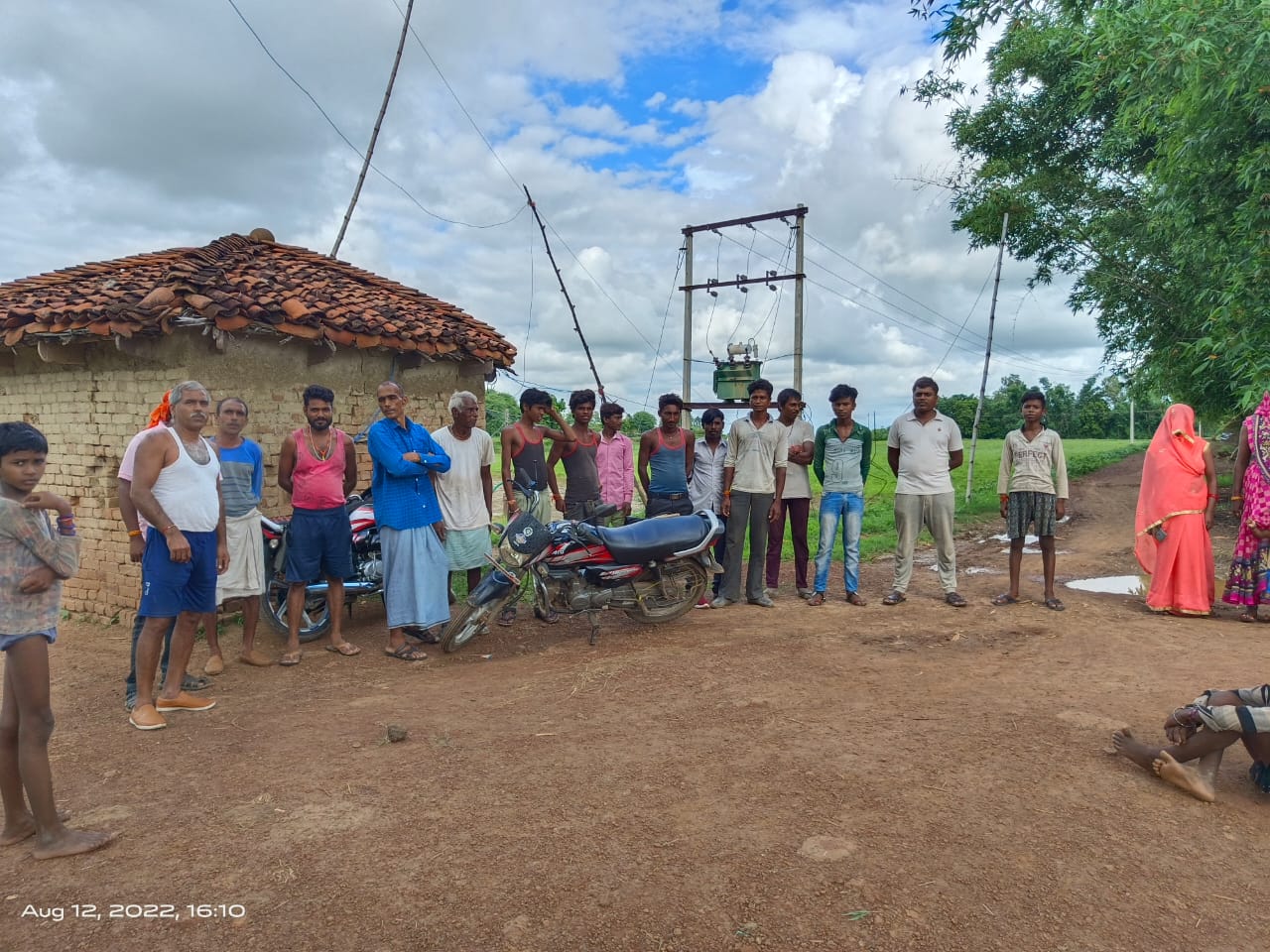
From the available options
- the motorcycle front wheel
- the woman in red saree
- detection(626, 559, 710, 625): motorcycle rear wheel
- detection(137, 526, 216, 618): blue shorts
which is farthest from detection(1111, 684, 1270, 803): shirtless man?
the motorcycle front wheel

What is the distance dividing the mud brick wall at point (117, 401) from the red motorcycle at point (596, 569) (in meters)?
2.33

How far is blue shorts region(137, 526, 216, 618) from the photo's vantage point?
3.89 meters

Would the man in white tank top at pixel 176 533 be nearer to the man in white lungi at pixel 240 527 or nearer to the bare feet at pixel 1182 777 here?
the man in white lungi at pixel 240 527

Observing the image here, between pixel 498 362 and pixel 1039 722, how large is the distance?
6.09 meters

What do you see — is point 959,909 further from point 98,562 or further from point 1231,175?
point 1231,175

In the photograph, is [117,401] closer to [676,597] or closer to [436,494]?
[436,494]

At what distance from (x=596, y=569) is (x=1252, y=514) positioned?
491cm

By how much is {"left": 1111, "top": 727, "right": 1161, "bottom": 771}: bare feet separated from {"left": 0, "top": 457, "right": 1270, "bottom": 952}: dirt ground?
9cm

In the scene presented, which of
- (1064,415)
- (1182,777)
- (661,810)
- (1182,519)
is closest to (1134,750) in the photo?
(1182,777)

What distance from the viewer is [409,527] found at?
17.3 ft

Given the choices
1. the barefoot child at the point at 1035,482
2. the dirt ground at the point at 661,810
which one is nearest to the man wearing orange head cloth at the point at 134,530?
the dirt ground at the point at 661,810

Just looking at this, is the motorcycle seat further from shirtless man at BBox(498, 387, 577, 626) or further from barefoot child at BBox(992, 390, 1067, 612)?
barefoot child at BBox(992, 390, 1067, 612)

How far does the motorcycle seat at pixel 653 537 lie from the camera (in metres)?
5.63

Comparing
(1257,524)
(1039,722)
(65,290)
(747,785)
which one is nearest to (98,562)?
(65,290)
